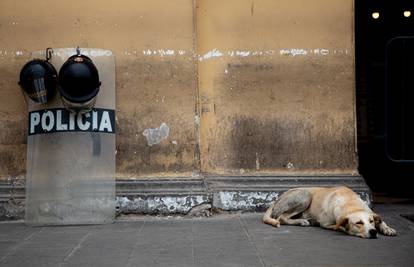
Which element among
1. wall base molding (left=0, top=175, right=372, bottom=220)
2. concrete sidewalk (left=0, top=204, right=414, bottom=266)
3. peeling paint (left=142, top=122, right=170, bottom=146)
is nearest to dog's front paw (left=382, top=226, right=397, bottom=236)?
concrete sidewalk (left=0, top=204, right=414, bottom=266)

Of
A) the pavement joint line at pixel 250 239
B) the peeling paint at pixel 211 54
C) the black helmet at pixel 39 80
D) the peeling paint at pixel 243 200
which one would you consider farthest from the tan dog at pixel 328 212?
the black helmet at pixel 39 80

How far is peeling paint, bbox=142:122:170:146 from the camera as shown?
7.68 m

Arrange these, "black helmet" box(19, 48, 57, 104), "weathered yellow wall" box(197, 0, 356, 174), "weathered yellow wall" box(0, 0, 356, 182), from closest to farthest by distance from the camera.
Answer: "black helmet" box(19, 48, 57, 104) → "weathered yellow wall" box(0, 0, 356, 182) → "weathered yellow wall" box(197, 0, 356, 174)

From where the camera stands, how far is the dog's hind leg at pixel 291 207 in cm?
706

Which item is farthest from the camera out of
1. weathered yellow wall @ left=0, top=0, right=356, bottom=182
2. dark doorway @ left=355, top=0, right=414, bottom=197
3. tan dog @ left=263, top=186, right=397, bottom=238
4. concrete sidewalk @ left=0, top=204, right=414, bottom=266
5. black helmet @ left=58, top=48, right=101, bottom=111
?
dark doorway @ left=355, top=0, right=414, bottom=197

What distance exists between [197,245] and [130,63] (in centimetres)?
288

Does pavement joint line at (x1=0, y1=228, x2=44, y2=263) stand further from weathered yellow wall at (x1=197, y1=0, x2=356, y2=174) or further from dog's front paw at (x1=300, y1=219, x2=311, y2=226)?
dog's front paw at (x1=300, y1=219, x2=311, y2=226)

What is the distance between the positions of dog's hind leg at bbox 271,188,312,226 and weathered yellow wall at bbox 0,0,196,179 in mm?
1357

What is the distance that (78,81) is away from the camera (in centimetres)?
683

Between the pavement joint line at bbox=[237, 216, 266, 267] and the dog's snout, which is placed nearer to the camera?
the pavement joint line at bbox=[237, 216, 266, 267]

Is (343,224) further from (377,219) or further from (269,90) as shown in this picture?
(269,90)

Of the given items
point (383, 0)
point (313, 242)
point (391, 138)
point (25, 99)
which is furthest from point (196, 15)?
point (383, 0)

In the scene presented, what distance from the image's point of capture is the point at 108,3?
7602mm

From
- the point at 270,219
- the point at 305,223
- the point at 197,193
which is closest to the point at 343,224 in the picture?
the point at 305,223
